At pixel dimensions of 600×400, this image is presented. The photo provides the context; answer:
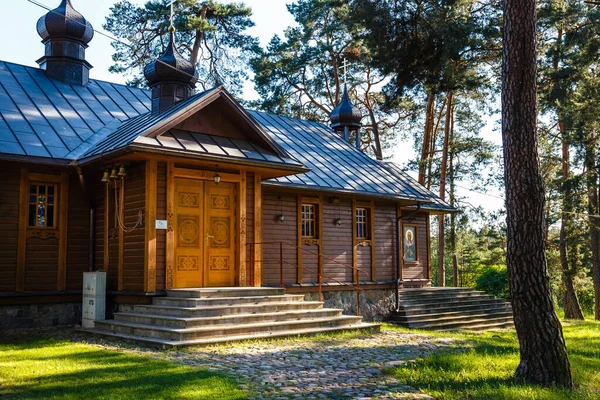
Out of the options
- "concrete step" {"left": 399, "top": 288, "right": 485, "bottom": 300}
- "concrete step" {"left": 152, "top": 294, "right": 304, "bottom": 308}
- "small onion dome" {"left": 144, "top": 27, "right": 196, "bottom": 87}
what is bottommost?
"concrete step" {"left": 399, "top": 288, "right": 485, "bottom": 300}

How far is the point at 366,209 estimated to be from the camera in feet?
52.2

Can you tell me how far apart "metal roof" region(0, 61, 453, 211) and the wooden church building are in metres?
0.04

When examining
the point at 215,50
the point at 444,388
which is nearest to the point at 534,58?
the point at 444,388

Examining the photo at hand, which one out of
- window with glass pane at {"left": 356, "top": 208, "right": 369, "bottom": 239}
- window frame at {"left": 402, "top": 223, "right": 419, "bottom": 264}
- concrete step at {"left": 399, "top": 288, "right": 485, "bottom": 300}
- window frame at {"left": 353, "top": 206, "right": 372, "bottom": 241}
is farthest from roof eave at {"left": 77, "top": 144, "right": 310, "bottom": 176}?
window frame at {"left": 402, "top": 223, "right": 419, "bottom": 264}

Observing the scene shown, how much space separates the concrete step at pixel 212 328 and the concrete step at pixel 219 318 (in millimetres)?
112

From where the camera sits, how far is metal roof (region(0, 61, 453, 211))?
11.0 meters

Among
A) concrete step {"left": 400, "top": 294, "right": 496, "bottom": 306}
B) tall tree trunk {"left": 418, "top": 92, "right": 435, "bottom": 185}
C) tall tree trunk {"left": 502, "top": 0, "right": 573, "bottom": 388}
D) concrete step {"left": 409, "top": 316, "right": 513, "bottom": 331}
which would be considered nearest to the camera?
tall tree trunk {"left": 502, "top": 0, "right": 573, "bottom": 388}

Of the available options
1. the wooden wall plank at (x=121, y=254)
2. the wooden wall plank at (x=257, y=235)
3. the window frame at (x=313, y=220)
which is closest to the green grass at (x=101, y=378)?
the wooden wall plank at (x=121, y=254)

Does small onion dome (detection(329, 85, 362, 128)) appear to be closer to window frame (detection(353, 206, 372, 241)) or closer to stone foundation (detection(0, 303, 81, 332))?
window frame (detection(353, 206, 372, 241))

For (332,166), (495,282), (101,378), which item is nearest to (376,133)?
(495,282)

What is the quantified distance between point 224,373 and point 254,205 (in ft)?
18.1

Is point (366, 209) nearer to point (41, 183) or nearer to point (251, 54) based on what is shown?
point (41, 183)

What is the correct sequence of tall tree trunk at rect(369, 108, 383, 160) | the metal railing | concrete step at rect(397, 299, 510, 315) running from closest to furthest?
the metal railing → concrete step at rect(397, 299, 510, 315) → tall tree trunk at rect(369, 108, 383, 160)

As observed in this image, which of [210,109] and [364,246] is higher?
[210,109]
